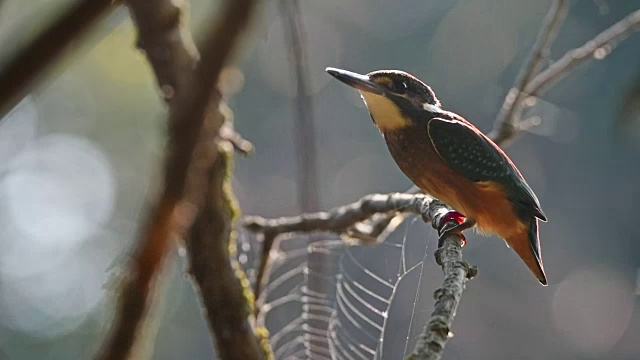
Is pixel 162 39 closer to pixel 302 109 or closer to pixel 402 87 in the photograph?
pixel 302 109

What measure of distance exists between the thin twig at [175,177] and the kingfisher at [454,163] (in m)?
1.66

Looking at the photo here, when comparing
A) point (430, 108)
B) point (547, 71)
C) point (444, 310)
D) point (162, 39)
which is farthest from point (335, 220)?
point (444, 310)

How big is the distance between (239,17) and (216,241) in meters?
1.10

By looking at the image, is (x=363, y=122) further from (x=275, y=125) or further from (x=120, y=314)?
(x=120, y=314)

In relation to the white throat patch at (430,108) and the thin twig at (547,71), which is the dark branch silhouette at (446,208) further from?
the white throat patch at (430,108)

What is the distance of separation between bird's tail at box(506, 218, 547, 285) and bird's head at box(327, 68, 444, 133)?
1.20ft

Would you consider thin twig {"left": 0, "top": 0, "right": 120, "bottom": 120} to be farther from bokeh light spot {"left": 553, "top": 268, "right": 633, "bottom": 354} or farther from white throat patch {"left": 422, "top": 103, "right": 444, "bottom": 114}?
bokeh light spot {"left": 553, "top": 268, "right": 633, "bottom": 354}

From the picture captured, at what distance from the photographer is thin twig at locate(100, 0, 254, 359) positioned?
0.47 metres

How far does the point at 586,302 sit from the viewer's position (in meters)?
8.30

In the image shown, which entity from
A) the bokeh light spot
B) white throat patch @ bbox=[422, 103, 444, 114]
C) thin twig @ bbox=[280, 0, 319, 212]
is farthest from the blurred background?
thin twig @ bbox=[280, 0, 319, 212]

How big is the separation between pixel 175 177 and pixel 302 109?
0.50 meters

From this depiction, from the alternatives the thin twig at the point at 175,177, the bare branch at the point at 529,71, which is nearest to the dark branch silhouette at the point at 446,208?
the bare branch at the point at 529,71

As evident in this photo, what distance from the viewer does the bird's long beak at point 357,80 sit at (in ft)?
7.12

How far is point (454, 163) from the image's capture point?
2254 mm
